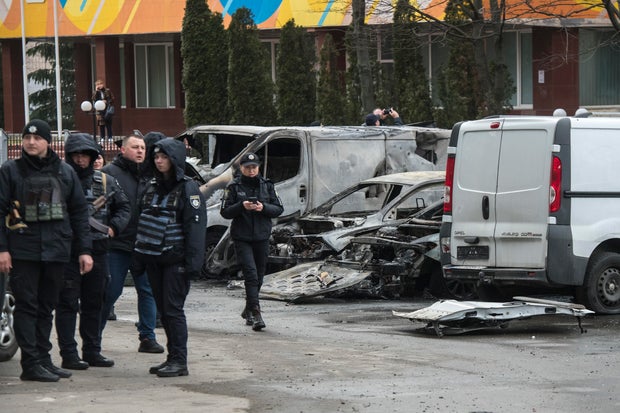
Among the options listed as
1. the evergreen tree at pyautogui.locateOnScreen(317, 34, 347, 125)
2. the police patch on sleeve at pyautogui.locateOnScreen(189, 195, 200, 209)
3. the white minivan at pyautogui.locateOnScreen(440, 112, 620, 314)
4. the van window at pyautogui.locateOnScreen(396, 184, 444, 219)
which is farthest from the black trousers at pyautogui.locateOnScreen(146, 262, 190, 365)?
the evergreen tree at pyautogui.locateOnScreen(317, 34, 347, 125)

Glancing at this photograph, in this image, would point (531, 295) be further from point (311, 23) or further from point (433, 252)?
point (311, 23)

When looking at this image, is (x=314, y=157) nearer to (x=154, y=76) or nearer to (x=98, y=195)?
(x=98, y=195)

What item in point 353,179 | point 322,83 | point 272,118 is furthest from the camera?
point 272,118

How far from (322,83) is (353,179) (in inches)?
461

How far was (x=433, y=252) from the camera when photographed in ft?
49.3

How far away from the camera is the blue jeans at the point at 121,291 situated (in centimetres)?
1071

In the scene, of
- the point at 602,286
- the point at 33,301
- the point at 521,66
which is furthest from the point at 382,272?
the point at 521,66

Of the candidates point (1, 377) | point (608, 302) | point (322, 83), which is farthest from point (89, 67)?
point (1, 377)

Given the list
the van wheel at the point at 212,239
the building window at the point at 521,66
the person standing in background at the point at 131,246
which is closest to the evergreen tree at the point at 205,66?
the building window at the point at 521,66

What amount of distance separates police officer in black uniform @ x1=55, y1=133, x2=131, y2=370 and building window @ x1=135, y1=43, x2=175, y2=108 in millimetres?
33071

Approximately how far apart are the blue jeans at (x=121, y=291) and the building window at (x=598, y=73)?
2331 cm

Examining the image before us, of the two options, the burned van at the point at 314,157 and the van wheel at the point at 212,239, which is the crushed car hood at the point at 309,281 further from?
the burned van at the point at 314,157

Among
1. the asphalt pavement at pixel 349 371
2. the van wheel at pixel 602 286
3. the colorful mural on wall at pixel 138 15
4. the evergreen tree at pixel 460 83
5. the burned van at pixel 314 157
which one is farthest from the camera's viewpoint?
the colorful mural on wall at pixel 138 15

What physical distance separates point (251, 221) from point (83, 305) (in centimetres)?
295
